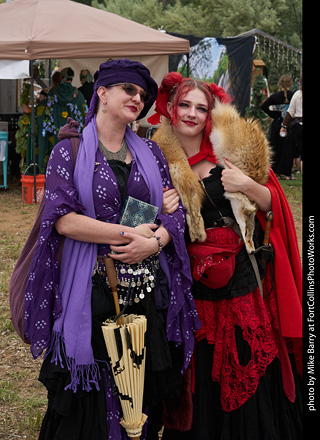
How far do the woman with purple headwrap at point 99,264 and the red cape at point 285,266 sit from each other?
1.73 feet

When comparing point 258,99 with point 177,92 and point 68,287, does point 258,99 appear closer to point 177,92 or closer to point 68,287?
point 177,92

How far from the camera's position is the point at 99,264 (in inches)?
95.8

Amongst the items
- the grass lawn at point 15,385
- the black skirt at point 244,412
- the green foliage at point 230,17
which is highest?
the green foliage at point 230,17

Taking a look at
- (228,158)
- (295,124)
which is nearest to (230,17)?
(295,124)

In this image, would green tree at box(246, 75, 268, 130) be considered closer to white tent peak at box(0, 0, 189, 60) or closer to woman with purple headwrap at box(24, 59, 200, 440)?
white tent peak at box(0, 0, 189, 60)

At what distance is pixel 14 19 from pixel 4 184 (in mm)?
3148

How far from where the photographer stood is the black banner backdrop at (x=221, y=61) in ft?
44.7

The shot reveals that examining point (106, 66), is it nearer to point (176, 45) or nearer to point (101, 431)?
point (101, 431)

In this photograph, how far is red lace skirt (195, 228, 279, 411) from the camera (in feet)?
8.80

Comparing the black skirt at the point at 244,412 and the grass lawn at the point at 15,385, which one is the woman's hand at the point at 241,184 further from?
the grass lawn at the point at 15,385

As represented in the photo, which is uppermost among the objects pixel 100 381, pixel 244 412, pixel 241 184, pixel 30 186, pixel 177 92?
pixel 177 92

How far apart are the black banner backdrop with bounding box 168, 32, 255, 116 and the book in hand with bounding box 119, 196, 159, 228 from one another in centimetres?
1166

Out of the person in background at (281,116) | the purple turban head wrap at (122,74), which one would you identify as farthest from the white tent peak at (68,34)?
the purple turban head wrap at (122,74)

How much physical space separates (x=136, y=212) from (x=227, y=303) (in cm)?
72
